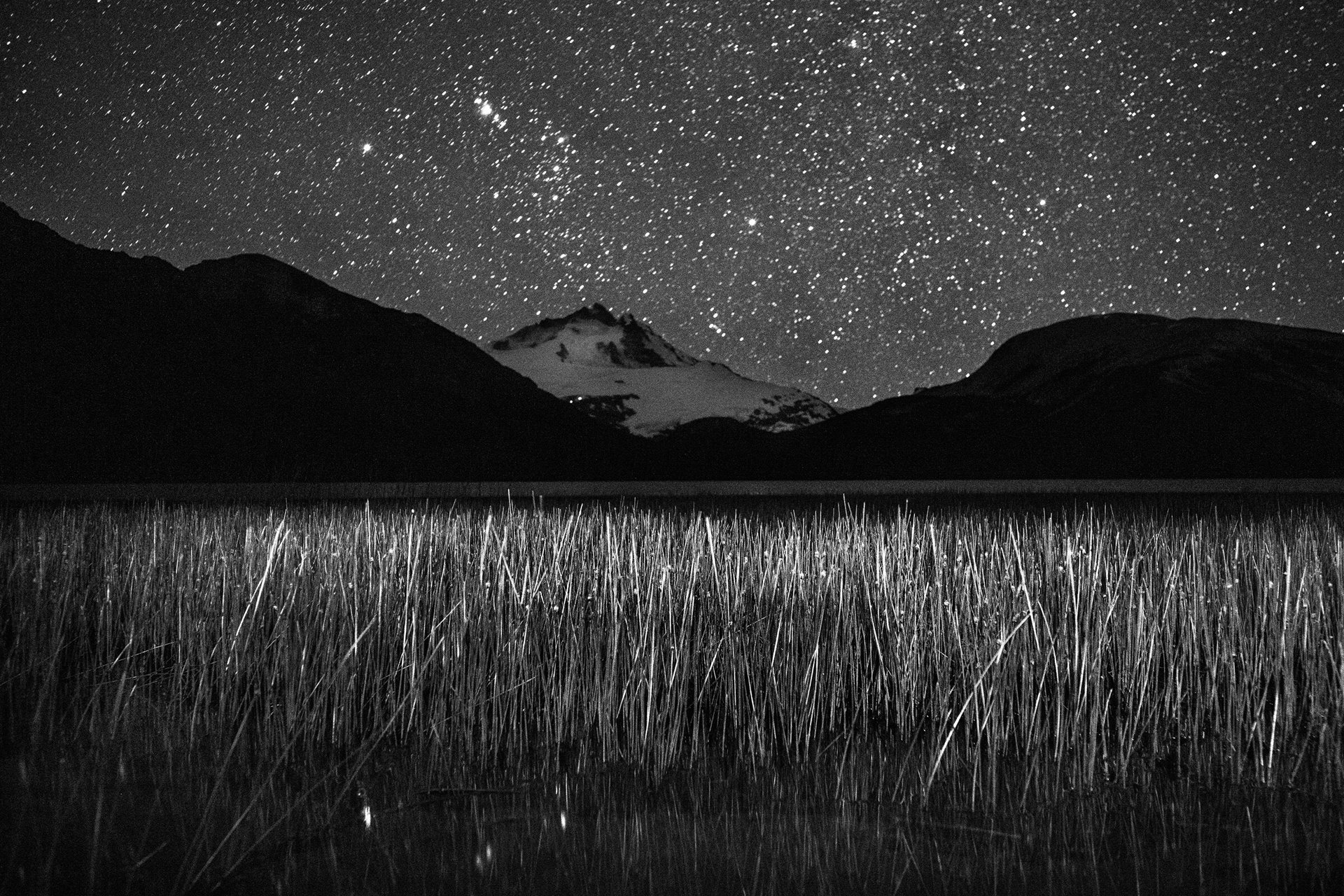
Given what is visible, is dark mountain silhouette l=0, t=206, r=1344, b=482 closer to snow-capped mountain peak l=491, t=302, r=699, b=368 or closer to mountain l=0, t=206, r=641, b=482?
mountain l=0, t=206, r=641, b=482

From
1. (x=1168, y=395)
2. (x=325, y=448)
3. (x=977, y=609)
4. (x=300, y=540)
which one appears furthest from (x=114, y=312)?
(x=1168, y=395)

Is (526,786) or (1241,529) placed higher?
(1241,529)

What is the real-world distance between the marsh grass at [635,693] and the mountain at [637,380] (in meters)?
128

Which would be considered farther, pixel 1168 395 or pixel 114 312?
pixel 1168 395

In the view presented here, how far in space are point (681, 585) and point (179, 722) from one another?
1871mm

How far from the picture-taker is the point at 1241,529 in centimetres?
645

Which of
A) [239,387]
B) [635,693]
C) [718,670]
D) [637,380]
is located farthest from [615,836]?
[637,380]

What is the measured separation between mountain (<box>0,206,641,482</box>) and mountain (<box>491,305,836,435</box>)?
53.2m

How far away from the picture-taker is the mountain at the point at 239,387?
48.2 m

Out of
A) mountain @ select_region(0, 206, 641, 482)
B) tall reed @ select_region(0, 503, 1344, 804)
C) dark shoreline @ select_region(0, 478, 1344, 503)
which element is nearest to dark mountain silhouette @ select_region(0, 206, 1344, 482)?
mountain @ select_region(0, 206, 641, 482)

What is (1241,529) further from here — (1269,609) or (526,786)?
(526,786)

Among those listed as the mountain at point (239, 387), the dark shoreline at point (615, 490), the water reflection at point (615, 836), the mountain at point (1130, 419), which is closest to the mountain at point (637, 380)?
the mountain at point (1130, 419)

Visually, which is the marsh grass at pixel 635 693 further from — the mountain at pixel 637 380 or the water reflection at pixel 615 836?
the mountain at pixel 637 380

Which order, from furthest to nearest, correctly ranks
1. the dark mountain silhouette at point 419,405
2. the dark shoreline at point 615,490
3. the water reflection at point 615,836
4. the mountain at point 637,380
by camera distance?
the mountain at point 637,380 → the dark mountain silhouette at point 419,405 → the dark shoreline at point 615,490 → the water reflection at point 615,836
